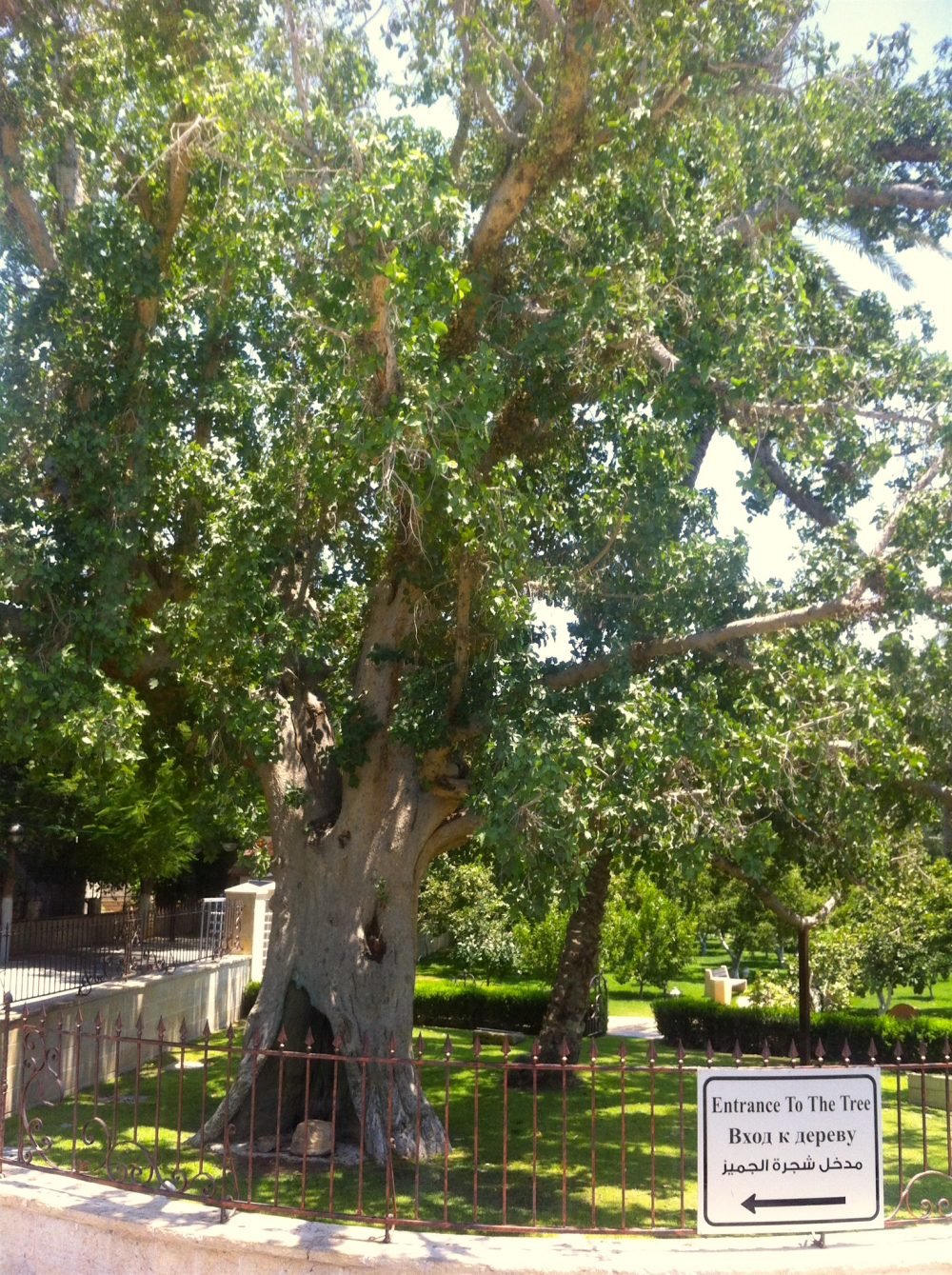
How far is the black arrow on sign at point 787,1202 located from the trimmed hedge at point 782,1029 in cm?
1321

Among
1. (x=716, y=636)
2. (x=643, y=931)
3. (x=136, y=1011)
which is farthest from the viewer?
(x=643, y=931)

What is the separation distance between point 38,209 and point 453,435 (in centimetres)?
536

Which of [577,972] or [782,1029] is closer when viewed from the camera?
[577,972]

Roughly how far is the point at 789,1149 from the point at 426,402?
5.22 metres

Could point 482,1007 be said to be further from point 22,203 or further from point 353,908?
point 22,203

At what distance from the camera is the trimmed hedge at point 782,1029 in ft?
65.0

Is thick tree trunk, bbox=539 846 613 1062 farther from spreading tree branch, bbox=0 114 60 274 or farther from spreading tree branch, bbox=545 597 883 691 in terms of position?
spreading tree branch, bbox=0 114 60 274

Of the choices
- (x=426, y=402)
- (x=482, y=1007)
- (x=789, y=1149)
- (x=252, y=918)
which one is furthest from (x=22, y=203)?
(x=482, y=1007)

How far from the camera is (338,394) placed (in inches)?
374

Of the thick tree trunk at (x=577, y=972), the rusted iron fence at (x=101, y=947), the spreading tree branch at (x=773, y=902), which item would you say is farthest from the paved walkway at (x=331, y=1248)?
the spreading tree branch at (x=773, y=902)

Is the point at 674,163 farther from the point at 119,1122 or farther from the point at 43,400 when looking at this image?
the point at 119,1122

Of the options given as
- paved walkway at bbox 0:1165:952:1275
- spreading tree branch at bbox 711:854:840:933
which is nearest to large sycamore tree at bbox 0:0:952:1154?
paved walkway at bbox 0:1165:952:1275

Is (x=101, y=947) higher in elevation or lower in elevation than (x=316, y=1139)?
higher

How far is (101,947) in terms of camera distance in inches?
704
